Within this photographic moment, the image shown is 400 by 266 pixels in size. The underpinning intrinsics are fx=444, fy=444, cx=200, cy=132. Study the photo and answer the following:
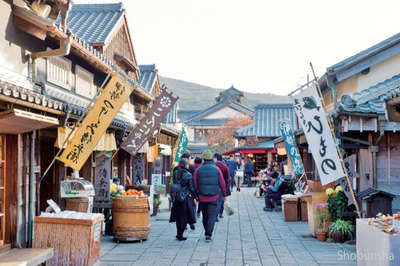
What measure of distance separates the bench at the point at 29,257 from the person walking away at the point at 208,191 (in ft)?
14.4

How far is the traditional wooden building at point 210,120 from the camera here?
2229 inches

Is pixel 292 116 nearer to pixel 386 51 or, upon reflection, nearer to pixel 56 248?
pixel 386 51

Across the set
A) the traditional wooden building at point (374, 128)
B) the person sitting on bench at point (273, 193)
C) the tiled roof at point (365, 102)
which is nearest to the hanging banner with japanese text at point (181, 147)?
the person sitting on bench at point (273, 193)

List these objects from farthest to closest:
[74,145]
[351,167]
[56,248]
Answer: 1. [351,167]
2. [74,145]
3. [56,248]

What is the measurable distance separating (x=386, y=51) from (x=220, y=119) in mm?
42063

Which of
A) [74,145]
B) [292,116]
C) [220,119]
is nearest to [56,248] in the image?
[74,145]

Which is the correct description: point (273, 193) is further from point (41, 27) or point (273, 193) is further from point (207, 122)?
point (207, 122)

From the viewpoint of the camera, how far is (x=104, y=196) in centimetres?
1171

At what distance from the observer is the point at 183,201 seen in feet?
36.1

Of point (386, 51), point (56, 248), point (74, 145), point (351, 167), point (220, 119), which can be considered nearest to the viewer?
point (56, 248)

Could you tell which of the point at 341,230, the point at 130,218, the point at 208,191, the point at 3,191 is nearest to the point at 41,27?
the point at 3,191

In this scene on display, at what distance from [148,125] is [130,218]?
13.0ft

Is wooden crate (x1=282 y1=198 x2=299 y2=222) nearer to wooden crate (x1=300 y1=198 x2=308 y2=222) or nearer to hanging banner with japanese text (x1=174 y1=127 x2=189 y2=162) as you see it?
wooden crate (x1=300 y1=198 x2=308 y2=222)

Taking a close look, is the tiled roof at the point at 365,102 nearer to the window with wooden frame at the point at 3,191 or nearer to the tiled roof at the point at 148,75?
the window with wooden frame at the point at 3,191
